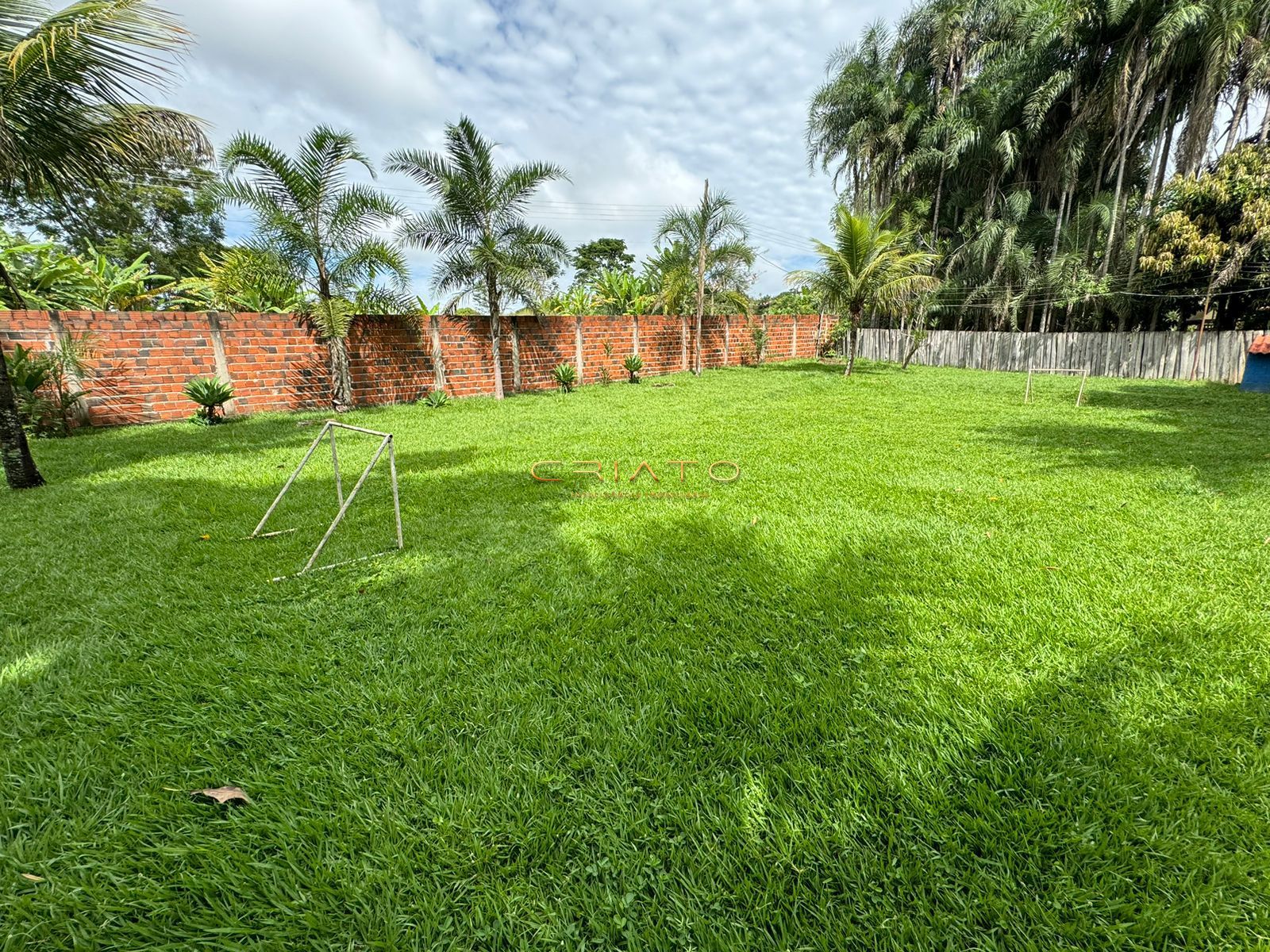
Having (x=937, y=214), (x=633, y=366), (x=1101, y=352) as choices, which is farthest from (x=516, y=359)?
(x=937, y=214)

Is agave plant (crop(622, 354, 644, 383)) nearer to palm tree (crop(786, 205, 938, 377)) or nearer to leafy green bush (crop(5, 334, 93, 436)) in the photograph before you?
palm tree (crop(786, 205, 938, 377))

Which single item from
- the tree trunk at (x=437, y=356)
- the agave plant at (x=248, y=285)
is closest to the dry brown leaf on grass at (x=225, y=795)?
the agave plant at (x=248, y=285)

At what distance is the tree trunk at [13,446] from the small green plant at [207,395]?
3.28 meters

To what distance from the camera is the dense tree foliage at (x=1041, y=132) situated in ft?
39.9

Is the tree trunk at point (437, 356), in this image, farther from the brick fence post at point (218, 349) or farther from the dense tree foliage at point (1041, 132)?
the dense tree foliage at point (1041, 132)

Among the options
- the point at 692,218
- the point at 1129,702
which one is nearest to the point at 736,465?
the point at 1129,702

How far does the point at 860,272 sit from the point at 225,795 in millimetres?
15449

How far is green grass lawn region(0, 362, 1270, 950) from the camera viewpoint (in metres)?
1.21

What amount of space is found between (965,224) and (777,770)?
75.6ft

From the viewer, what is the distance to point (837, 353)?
2077 centimetres

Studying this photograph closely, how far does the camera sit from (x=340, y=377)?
9062 millimetres

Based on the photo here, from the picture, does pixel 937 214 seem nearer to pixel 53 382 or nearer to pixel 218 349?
pixel 218 349

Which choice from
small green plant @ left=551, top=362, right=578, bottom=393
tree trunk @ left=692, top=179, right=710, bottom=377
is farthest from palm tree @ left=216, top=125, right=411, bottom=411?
tree trunk @ left=692, top=179, right=710, bottom=377

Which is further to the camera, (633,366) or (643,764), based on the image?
(633,366)
